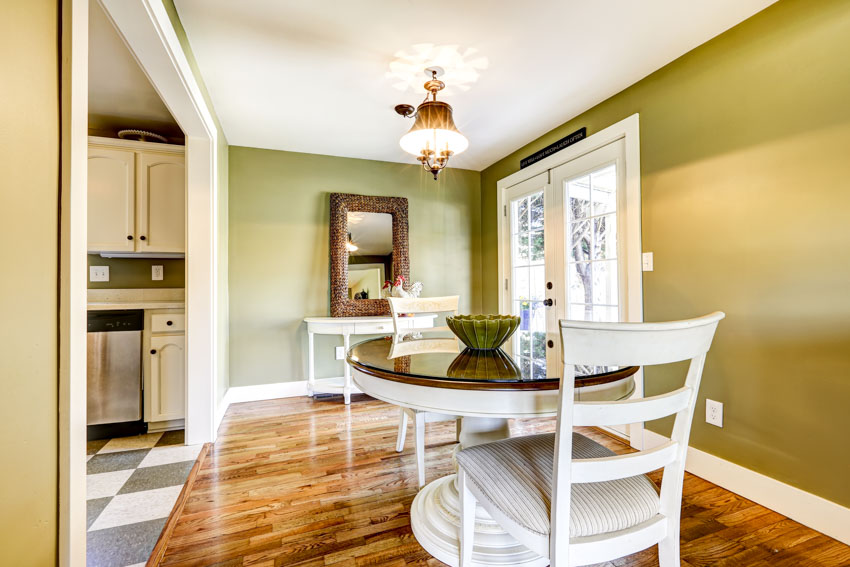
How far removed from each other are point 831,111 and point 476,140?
88.3 inches

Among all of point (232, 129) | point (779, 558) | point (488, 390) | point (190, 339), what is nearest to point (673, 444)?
point (488, 390)

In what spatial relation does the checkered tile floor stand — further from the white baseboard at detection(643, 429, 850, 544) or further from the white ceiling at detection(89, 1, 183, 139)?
the white baseboard at detection(643, 429, 850, 544)

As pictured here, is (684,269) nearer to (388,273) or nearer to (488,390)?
(488,390)

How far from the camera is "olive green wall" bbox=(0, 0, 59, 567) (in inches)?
26.2

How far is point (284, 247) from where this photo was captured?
3479 mm

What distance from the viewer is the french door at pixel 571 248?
8.07ft

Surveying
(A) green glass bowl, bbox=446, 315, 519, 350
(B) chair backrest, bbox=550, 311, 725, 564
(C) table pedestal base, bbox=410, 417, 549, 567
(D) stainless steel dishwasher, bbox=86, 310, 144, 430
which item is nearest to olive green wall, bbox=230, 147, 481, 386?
(D) stainless steel dishwasher, bbox=86, 310, 144, 430

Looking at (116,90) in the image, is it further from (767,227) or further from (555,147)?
(767,227)

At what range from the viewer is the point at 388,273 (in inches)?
148

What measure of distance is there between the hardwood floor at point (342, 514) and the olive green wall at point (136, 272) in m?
1.35

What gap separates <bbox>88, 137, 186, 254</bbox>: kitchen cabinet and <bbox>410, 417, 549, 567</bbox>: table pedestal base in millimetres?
2435

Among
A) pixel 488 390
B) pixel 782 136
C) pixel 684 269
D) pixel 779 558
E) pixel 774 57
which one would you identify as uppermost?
pixel 774 57

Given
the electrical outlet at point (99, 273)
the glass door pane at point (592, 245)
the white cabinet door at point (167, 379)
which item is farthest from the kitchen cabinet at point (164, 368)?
the glass door pane at point (592, 245)

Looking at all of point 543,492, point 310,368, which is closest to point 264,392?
point 310,368
